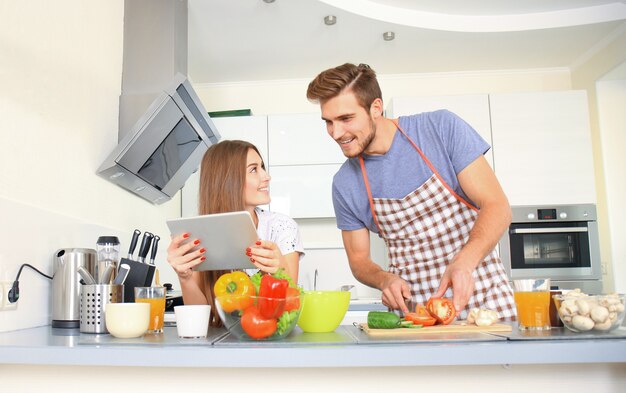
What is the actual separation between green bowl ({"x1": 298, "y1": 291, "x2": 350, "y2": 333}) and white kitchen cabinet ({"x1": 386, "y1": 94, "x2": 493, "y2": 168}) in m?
2.45

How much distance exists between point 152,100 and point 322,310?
1487 mm

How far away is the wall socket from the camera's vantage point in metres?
1.48

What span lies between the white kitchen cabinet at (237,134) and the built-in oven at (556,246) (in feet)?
5.48

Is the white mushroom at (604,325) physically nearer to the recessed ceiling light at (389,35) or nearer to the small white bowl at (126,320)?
the small white bowl at (126,320)

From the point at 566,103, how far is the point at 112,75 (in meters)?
2.70

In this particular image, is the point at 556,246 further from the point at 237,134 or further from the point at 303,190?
the point at 237,134

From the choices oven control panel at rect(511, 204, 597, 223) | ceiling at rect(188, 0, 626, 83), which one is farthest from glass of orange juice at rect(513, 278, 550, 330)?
oven control panel at rect(511, 204, 597, 223)

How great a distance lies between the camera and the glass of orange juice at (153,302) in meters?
1.29

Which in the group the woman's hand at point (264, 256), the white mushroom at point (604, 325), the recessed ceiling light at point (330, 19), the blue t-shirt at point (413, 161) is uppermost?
the recessed ceiling light at point (330, 19)

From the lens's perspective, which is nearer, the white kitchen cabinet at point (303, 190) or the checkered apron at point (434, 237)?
the checkered apron at point (434, 237)

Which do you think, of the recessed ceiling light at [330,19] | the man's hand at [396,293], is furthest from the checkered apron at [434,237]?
the recessed ceiling light at [330,19]

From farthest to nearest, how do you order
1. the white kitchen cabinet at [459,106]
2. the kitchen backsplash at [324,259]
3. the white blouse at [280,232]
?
the kitchen backsplash at [324,259] → the white kitchen cabinet at [459,106] → the white blouse at [280,232]

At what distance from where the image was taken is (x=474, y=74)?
13.3ft

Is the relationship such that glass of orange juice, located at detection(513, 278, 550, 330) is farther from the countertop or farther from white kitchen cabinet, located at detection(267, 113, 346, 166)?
white kitchen cabinet, located at detection(267, 113, 346, 166)
